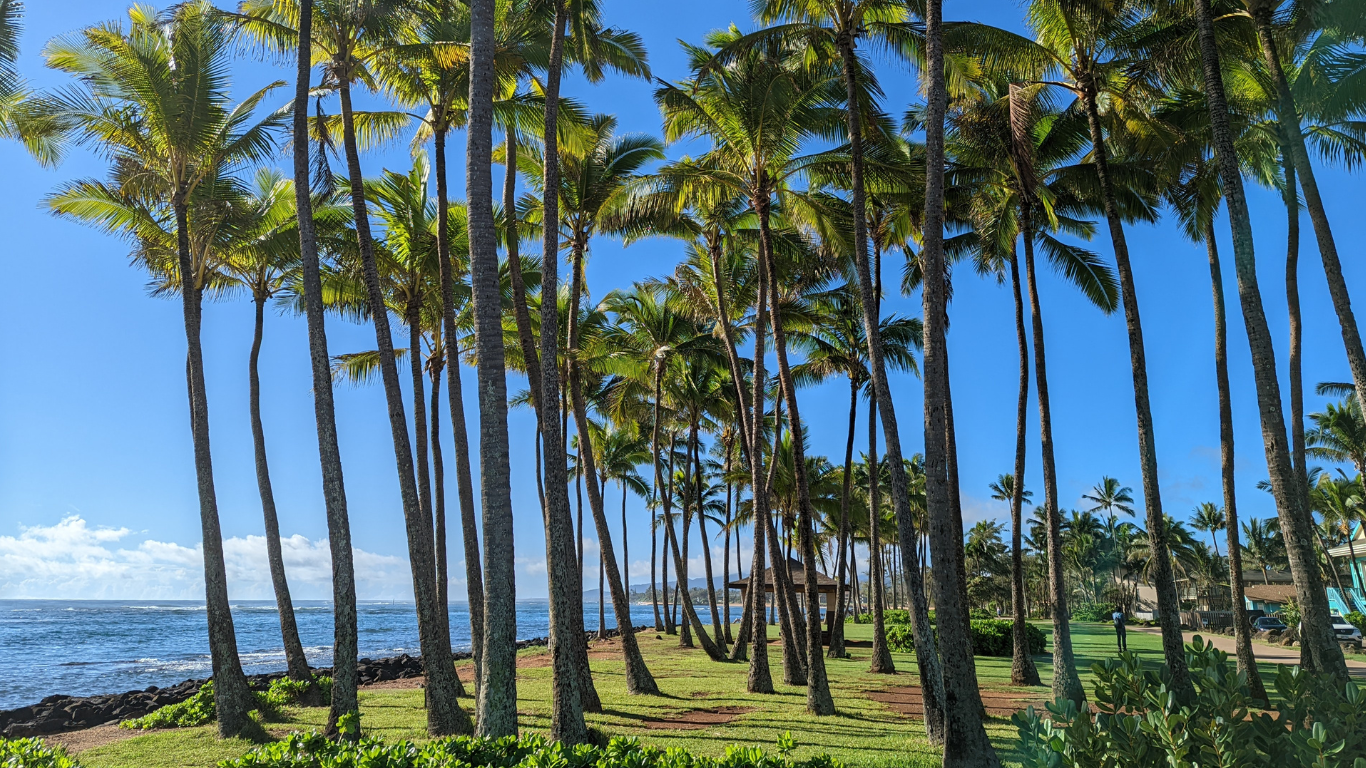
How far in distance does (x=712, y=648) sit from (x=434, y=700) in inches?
545

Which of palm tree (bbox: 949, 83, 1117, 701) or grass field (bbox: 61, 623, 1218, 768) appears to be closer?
grass field (bbox: 61, 623, 1218, 768)

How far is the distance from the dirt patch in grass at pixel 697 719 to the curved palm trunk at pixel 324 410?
4812mm

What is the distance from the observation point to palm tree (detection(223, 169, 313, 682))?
622 inches

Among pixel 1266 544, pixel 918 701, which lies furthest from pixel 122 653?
pixel 1266 544

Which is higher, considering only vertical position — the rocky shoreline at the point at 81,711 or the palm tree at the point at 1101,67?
the palm tree at the point at 1101,67

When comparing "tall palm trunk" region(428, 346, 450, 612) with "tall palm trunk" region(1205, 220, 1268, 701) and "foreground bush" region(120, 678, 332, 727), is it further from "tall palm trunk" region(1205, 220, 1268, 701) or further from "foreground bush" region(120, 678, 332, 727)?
"tall palm trunk" region(1205, 220, 1268, 701)

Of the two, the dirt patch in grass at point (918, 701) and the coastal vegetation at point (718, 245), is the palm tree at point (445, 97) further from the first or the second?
the dirt patch in grass at point (918, 701)

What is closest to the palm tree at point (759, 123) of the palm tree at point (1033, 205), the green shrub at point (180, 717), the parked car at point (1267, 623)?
the palm tree at point (1033, 205)

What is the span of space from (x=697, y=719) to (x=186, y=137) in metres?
12.5

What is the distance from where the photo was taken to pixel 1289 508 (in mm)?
9484

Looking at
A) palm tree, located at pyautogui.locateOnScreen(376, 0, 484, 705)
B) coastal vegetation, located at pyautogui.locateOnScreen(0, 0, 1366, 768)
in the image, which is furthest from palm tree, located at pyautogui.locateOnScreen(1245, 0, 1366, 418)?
palm tree, located at pyautogui.locateOnScreen(376, 0, 484, 705)

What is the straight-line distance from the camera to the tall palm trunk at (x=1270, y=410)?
29.6 ft

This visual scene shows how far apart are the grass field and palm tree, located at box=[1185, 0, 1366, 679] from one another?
2487 millimetres

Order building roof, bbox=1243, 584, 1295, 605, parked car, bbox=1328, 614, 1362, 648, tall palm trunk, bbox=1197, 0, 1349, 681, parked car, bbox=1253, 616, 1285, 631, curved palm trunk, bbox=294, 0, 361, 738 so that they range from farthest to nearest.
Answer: building roof, bbox=1243, 584, 1295, 605, parked car, bbox=1253, 616, 1285, 631, parked car, bbox=1328, 614, 1362, 648, curved palm trunk, bbox=294, 0, 361, 738, tall palm trunk, bbox=1197, 0, 1349, 681
